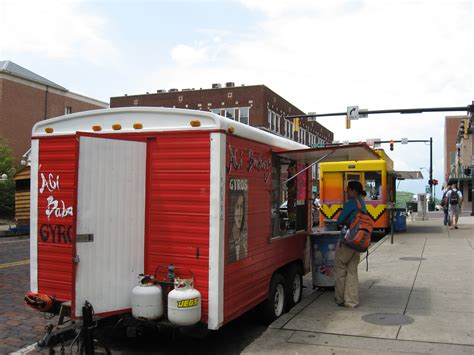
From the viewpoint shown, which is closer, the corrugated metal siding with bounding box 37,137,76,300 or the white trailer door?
the white trailer door

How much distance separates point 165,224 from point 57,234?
1.20 metres

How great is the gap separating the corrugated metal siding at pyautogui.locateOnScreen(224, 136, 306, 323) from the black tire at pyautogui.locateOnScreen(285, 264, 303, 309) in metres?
0.48

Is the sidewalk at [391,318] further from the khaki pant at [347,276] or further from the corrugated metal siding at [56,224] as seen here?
the corrugated metal siding at [56,224]

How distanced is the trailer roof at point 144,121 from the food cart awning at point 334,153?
3.31 feet

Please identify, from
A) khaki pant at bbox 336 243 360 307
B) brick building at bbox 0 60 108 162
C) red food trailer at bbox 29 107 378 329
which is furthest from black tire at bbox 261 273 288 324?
brick building at bbox 0 60 108 162

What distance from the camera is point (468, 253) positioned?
1169cm

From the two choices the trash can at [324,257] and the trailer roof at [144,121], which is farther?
the trash can at [324,257]

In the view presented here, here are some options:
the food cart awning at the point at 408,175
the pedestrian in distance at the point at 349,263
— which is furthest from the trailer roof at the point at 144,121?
the food cart awning at the point at 408,175

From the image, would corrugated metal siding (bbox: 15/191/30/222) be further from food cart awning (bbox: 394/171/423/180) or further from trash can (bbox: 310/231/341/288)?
food cart awning (bbox: 394/171/423/180)

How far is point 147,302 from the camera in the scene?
4.61 meters

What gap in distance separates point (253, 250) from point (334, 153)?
79.4 inches

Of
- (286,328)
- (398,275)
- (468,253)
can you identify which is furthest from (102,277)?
(468,253)

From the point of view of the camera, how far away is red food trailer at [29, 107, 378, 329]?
14.7ft

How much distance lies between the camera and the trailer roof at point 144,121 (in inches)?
189
